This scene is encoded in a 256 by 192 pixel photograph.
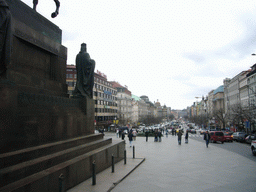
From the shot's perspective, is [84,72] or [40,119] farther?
[84,72]

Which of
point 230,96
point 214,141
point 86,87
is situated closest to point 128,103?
point 230,96

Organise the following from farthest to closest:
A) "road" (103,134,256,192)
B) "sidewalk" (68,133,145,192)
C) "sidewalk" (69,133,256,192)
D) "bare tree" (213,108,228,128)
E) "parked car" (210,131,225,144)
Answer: "bare tree" (213,108,228,128), "parked car" (210,131,225,144), "road" (103,134,256,192), "sidewalk" (69,133,256,192), "sidewalk" (68,133,145,192)

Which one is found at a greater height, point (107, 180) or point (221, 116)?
point (221, 116)

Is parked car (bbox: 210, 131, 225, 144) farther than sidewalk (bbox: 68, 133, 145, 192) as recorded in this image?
Yes

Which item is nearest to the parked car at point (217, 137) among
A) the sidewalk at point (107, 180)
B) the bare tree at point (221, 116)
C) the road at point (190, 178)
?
the road at point (190, 178)

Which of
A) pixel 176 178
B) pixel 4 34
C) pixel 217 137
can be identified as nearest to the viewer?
pixel 4 34

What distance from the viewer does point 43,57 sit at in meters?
8.73

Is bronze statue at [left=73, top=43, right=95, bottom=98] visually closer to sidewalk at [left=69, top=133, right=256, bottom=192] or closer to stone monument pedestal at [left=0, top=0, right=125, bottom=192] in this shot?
stone monument pedestal at [left=0, top=0, right=125, bottom=192]

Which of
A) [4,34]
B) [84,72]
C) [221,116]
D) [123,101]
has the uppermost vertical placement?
[123,101]

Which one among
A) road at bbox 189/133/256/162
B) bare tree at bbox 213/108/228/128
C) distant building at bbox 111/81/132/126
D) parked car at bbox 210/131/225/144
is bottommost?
road at bbox 189/133/256/162

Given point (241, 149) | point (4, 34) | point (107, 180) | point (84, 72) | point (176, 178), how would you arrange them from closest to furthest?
point (4, 34) < point (107, 180) < point (176, 178) < point (84, 72) < point (241, 149)

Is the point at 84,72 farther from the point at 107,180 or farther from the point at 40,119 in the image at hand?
the point at 107,180

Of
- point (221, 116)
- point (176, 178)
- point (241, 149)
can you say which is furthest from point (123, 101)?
point (176, 178)

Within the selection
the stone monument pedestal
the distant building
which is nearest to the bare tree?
the distant building
